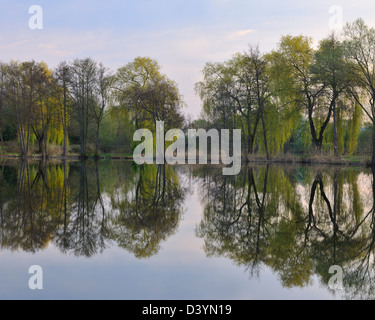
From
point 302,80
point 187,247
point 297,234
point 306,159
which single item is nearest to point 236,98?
point 302,80

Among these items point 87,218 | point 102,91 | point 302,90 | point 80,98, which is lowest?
point 87,218

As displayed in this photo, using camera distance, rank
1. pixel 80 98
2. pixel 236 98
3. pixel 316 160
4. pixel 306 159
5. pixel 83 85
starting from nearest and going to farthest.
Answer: pixel 316 160
pixel 306 159
pixel 236 98
pixel 83 85
pixel 80 98

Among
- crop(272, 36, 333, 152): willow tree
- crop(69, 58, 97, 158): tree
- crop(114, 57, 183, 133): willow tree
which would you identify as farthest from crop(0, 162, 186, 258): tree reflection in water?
crop(69, 58, 97, 158): tree

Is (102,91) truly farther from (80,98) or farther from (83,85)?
(80,98)

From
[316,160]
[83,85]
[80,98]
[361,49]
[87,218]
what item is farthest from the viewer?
[80,98]

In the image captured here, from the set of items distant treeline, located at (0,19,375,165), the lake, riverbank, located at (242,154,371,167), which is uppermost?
distant treeline, located at (0,19,375,165)

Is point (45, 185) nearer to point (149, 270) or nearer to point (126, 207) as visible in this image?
point (126, 207)

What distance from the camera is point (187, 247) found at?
581 centimetres

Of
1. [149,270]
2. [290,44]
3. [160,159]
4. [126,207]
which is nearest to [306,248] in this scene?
[149,270]

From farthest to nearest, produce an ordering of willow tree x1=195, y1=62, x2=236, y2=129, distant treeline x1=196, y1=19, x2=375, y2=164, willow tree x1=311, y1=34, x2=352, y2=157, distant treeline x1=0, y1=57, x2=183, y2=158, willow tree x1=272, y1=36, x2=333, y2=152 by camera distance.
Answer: distant treeline x1=0, y1=57, x2=183, y2=158, willow tree x1=195, y1=62, x2=236, y2=129, willow tree x1=272, y1=36, x2=333, y2=152, willow tree x1=311, y1=34, x2=352, y2=157, distant treeline x1=196, y1=19, x2=375, y2=164

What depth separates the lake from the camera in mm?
4129

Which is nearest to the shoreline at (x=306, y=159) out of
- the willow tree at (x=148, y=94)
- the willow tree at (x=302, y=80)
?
the willow tree at (x=302, y=80)

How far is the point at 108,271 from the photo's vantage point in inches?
182

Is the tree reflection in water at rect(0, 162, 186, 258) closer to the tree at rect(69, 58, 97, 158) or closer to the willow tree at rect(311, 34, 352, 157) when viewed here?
the willow tree at rect(311, 34, 352, 157)
